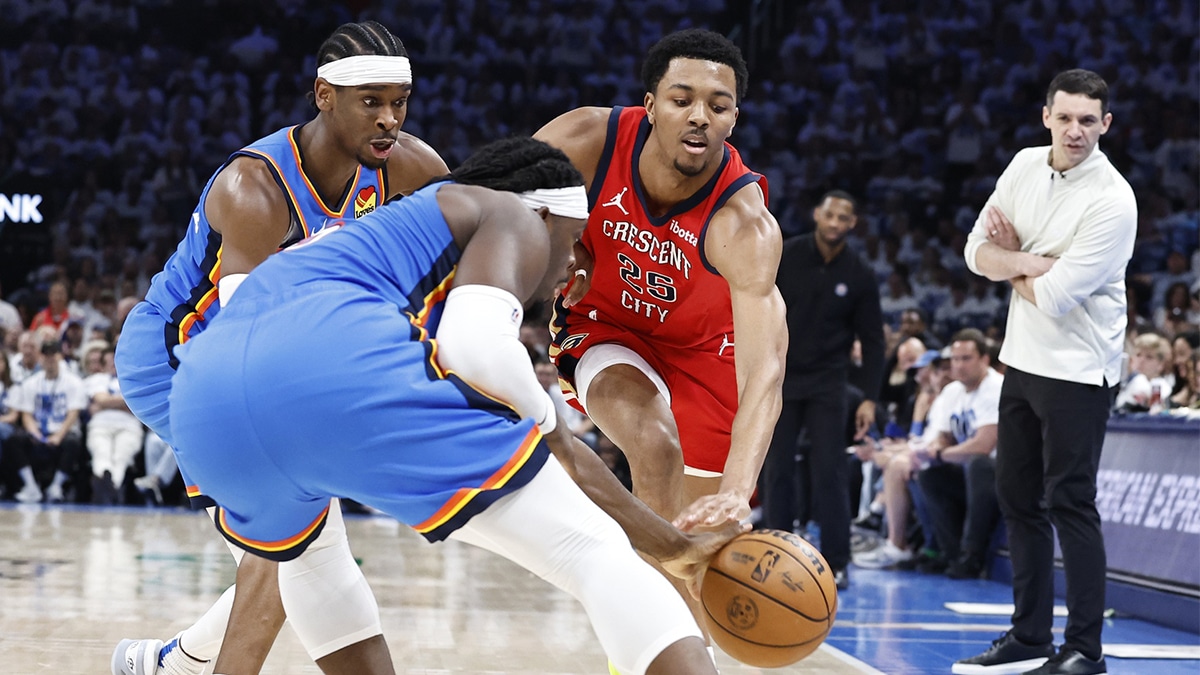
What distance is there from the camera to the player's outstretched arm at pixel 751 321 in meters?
3.78

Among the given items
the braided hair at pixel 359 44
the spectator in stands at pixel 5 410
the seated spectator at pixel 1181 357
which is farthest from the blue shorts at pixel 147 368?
the spectator in stands at pixel 5 410

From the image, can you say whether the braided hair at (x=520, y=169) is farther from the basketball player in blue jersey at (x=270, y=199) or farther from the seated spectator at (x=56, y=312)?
the seated spectator at (x=56, y=312)

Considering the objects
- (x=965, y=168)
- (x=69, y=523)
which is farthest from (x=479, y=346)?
(x=965, y=168)

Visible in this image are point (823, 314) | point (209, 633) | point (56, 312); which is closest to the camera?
point (209, 633)

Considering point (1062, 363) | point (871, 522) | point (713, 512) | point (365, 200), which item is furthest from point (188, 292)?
point (871, 522)

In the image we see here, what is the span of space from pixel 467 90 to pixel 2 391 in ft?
22.7

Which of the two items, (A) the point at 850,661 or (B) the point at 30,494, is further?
(B) the point at 30,494

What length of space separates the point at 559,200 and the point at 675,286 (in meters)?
1.51

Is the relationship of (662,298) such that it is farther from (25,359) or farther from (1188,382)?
(25,359)

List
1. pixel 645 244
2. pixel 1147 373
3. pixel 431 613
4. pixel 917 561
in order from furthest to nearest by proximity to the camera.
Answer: pixel 917 561 → pixel 1147 373 → pixel 431 613 → pixel 645 244

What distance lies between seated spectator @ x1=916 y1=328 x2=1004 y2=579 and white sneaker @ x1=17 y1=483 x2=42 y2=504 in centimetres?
760

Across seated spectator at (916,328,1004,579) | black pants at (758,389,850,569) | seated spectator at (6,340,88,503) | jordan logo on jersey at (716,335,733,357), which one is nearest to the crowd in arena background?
seated spectator at (6,340,88,503)

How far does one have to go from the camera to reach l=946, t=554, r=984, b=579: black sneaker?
8422mm

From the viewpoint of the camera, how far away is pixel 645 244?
14.3ft
